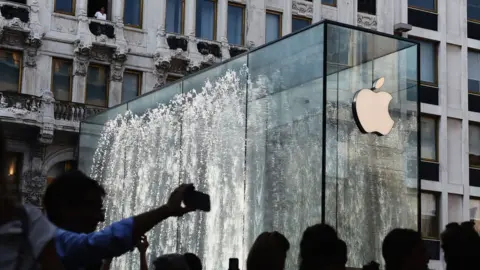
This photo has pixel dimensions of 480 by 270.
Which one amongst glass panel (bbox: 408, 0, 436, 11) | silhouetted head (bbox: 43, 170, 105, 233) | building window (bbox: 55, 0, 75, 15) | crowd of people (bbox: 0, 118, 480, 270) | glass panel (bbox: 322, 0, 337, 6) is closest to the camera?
crowd of people (bbox: 0, 118, 480, 270)

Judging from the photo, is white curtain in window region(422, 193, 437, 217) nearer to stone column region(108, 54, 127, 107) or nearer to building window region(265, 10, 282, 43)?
building window region(265, 10, 282, 43)

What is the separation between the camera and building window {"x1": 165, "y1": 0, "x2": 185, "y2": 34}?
3155 centimetres

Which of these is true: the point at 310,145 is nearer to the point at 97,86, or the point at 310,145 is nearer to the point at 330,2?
the point at 97,86

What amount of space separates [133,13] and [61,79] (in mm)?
3435

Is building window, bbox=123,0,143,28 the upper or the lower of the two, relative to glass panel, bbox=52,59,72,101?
upper

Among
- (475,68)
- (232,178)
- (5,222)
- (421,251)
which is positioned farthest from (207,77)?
(475,68)

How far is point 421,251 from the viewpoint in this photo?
17.4 ft

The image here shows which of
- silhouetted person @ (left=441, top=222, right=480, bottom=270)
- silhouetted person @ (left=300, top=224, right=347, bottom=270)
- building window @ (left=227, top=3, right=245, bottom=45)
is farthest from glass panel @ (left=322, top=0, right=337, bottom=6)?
silhouetted person @ (left=300, top=224, right=347, bottom=270)

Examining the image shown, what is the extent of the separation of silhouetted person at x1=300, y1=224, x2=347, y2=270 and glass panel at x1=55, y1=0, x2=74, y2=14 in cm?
2589

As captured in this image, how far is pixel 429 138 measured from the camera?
35219 millimetres

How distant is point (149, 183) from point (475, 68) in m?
21.5

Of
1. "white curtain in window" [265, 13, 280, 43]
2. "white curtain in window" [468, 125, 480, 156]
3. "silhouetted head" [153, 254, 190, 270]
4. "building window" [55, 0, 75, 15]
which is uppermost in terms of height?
"white curtain in window" [265, 13, 280, 43]

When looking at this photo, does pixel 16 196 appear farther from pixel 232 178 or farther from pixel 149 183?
pixel 149 183

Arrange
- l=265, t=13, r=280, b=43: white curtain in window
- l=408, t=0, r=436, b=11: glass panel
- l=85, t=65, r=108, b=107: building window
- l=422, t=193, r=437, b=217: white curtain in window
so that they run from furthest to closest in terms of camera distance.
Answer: l=408, t=0, r=436, b=11: glass panel < l=422, t=193, r=437, b=217: white curtain in window < l=265, t=13, r=280, b=43: white curtain in window < l=85, t=65, r=108, b=107: building window
